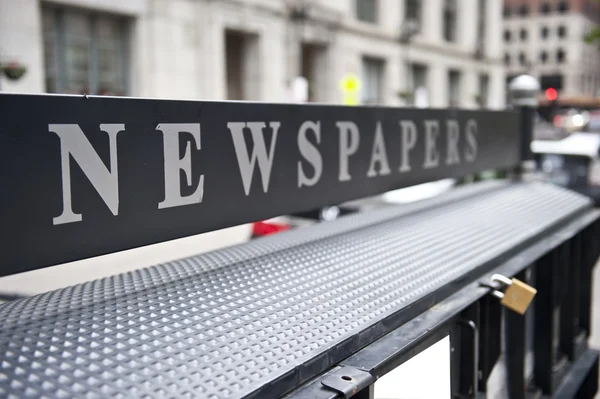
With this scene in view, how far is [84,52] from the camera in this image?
48.1 ft

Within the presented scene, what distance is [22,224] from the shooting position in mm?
1270

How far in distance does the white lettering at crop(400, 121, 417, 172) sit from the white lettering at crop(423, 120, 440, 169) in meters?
0.14

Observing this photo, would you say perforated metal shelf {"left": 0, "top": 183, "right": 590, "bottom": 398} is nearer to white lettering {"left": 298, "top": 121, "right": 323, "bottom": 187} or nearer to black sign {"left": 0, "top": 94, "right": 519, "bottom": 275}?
black sign {"left": 0, "top": 94, "right": 519, "bottom": 275}

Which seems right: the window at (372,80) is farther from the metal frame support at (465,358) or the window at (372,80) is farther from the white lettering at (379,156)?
the metal frame support at (465,358)

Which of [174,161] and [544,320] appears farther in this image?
[544,320]

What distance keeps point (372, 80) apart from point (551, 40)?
59.1 meters

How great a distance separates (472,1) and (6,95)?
36.1m

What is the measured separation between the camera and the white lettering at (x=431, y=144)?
2.83 m

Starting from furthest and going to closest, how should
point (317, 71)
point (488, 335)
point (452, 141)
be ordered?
point (317, 71) < point (452, 141) < point (488, 335)

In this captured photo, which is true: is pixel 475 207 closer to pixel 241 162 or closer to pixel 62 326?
pixel 241 162

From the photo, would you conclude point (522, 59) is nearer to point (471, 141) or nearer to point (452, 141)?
point (471, 141)

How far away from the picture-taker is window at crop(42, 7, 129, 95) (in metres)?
14.0

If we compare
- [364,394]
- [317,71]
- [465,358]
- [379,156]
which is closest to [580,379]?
[465,358]


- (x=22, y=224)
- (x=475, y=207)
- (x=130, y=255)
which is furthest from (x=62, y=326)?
(x=130, y=255)
